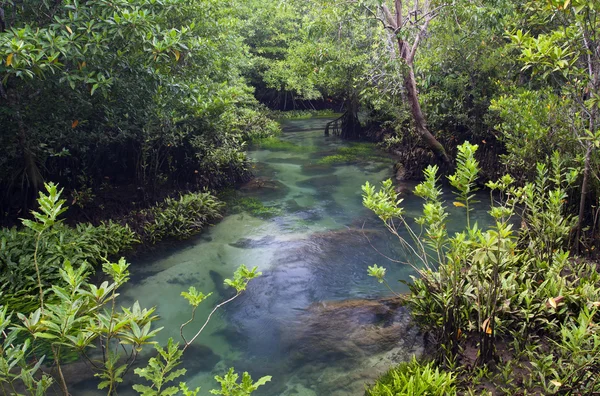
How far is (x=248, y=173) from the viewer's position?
11547 millimetres

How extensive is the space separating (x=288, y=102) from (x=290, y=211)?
1726 cm

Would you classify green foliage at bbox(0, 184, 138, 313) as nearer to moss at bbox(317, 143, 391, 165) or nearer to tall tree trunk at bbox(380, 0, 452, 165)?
tall tree trunk at bbox(380, 0, 452, 165)

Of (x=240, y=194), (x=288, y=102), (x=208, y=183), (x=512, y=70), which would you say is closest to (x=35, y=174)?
(x=208, y=183)

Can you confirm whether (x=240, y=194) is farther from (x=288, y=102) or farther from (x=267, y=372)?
(x=288, y=102)

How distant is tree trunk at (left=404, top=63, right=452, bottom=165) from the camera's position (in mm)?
10039

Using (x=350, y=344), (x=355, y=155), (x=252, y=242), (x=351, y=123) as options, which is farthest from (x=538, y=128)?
(x=351, y=123)

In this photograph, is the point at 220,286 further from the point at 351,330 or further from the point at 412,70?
the point at 412,70

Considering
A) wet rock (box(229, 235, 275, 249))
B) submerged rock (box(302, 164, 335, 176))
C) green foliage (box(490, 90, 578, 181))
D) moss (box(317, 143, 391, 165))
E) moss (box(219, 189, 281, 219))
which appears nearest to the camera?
green foliage (box(490, 90, 578, 181))

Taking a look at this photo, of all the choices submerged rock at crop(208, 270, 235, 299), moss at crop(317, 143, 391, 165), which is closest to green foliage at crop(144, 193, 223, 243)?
submerged rock at crop(208, 270, 235, 299)

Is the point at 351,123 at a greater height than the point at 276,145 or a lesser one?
greater

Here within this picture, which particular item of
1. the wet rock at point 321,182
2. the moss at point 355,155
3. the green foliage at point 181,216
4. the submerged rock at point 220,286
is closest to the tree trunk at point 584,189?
the submerged rock at point 220,286

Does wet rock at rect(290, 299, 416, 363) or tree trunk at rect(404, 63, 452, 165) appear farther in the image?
tree trunk at rect(404, 63, 452, 165)

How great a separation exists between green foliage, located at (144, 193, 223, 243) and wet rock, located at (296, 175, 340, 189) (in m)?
2.95

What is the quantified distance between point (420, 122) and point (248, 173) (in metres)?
4.44
